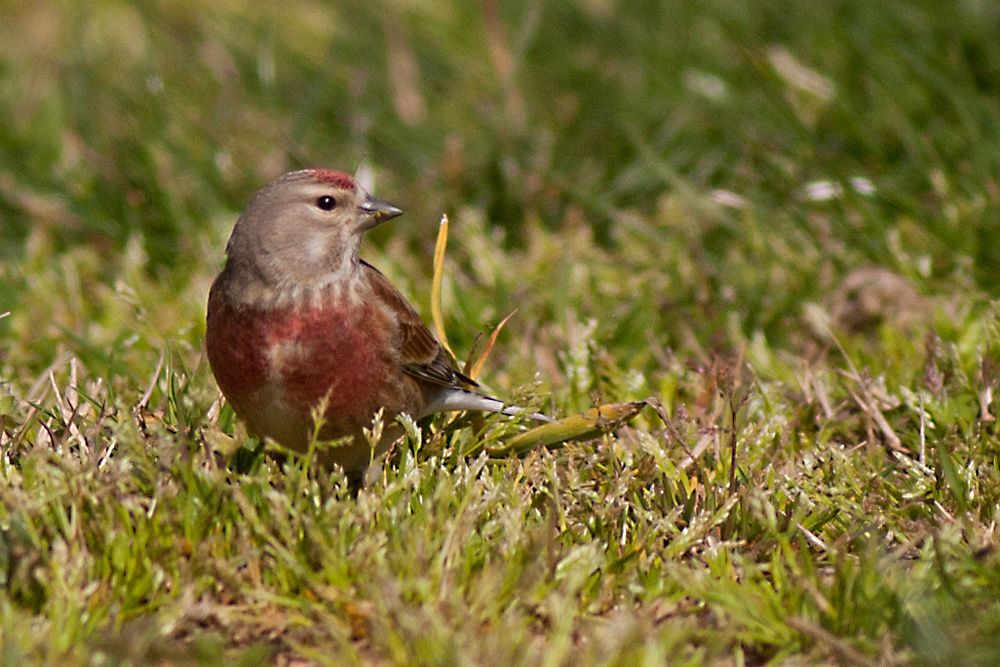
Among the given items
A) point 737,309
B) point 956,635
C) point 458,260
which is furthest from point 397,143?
point 956,635

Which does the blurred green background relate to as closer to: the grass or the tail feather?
the grass

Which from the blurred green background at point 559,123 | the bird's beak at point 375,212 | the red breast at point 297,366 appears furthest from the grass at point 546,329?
the bird's beak at point 375,212

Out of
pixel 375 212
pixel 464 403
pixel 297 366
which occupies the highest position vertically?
pixel 375 212

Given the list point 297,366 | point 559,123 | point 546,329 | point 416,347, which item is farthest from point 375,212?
point 559,123

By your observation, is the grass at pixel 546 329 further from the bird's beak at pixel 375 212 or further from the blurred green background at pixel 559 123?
the bird's beak at pixel 375 212

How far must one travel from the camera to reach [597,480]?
3.34 metres

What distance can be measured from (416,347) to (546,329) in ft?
3.36

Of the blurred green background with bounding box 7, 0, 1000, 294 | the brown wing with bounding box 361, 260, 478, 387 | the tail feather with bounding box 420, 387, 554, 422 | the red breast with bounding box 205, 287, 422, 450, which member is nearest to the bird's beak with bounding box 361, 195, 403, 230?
the brown wing with bounding box 361, 260, 478, 387

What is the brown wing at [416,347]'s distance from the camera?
3516mm

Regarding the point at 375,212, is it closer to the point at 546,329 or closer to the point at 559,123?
the point at 546,329

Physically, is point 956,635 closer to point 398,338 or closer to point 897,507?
point 897,507

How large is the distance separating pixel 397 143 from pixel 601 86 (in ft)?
3.97

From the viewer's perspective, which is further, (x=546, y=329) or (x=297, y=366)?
(x=546, y=329)

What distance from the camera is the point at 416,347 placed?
11.7ft
